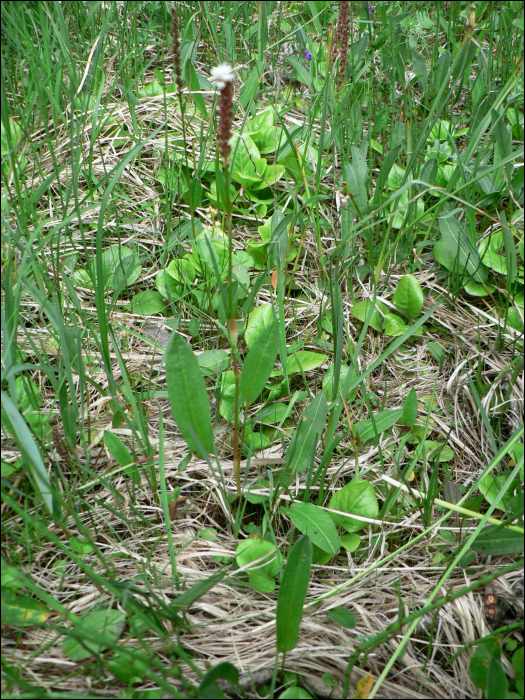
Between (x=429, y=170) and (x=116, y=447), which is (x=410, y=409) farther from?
(x=429, y=170)

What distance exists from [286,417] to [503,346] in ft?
2.12

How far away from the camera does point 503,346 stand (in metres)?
1.54

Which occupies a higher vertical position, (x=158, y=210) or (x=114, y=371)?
(x=158, y=210)

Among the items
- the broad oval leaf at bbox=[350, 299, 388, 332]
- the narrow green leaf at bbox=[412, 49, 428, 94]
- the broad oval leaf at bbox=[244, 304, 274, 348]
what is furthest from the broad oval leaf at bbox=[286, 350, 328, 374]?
the narrow green leaf at bbox=[412, 49, 428, 94]

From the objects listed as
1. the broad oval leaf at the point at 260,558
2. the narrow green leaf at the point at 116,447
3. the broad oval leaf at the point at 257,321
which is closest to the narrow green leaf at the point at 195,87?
the broad oval leaf at the point at 257,321

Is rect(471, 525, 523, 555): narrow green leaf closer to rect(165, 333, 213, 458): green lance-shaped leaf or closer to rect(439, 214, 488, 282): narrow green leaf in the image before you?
rect(165, 333, 213, 458): green lance-shaped leaf

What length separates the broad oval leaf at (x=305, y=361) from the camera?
1486 mm

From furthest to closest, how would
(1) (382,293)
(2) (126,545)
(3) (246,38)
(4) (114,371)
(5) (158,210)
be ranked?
(3) (246,38) < (5) (158,210) < (1) (382,293) < (4) (114,371) < (2) (126,545)

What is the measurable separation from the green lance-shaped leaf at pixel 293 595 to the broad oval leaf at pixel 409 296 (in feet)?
2.96

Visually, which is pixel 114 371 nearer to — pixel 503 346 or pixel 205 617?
pixel 205 617

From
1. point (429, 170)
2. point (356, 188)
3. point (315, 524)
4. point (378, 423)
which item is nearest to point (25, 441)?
point (315, 524)

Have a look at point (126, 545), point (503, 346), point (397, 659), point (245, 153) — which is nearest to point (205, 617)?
point (126, 545)

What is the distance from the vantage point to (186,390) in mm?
1175

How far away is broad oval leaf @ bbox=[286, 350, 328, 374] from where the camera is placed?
4.88 ft
